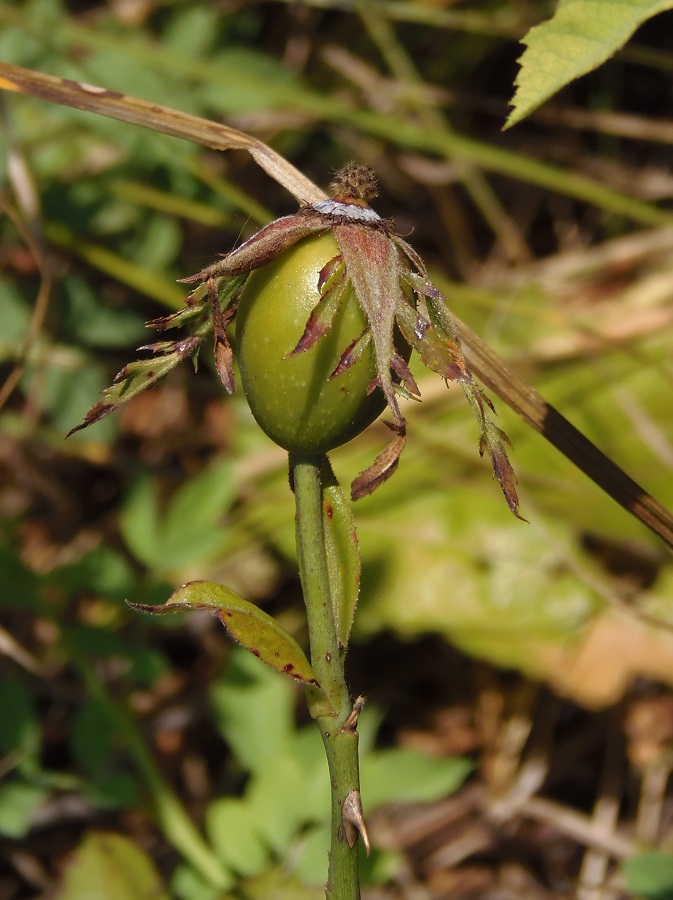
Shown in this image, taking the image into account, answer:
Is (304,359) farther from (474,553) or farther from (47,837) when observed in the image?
(47,837)

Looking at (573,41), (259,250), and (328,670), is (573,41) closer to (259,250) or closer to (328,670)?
(259,250)

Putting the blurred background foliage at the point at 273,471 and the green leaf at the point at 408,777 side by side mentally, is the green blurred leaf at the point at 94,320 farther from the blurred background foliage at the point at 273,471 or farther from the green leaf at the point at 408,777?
the green leaf at the point at 408,777

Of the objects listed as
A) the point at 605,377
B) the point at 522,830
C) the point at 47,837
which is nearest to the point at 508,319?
the point at 605,377

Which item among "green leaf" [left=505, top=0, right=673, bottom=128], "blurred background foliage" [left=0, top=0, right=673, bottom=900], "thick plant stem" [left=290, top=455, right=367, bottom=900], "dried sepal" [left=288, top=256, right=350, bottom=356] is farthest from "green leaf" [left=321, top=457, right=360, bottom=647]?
"blurred background foliage" [left=0, top=0, right=673, bottom=900]

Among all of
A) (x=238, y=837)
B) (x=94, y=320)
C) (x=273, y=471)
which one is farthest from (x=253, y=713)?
(x=94, y=320)

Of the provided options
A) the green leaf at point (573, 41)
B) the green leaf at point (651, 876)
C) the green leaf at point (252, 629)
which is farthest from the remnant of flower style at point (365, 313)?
the green leaf at point (651, 876)

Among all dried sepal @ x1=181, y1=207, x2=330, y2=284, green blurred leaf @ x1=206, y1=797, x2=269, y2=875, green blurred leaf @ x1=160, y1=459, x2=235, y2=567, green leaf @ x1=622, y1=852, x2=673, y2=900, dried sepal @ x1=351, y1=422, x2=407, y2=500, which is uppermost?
dried sepal @ x1=181, y1=207, x2=330, y2=284

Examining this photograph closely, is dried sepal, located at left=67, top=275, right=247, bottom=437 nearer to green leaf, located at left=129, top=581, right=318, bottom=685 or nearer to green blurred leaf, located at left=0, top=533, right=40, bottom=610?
green leaf, located at left=129, top=581, right=318, bottom=685
